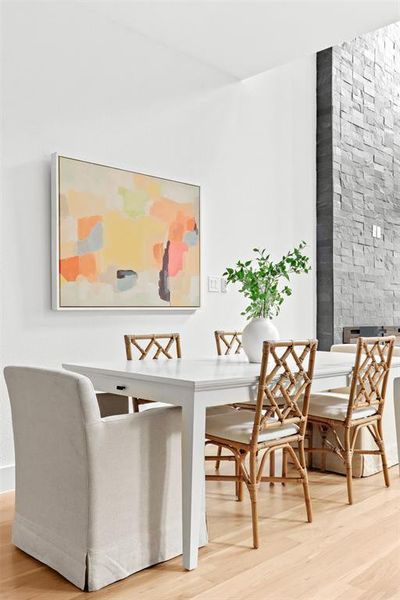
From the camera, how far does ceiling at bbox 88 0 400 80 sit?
140 inches

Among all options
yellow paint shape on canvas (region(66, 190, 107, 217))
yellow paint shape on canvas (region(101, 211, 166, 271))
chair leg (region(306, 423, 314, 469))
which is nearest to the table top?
chair leg (region(306, 423, 314, 469))

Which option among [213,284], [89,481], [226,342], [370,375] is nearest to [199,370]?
[89,481]

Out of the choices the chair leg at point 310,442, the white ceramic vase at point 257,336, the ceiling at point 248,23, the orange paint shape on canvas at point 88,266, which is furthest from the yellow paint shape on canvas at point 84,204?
the chair leg at point 310,442

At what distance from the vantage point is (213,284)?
4406mm

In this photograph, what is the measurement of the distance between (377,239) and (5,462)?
4181 millimetres

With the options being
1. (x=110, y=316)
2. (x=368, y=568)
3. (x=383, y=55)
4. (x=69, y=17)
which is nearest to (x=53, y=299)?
(x=110, y=316)

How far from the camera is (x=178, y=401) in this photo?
2172mm

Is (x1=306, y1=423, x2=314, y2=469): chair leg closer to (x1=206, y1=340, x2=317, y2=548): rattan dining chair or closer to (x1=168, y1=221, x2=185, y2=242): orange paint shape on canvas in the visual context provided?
(x1=206, y1=340, x2=317, y2=548): rattan dining chair

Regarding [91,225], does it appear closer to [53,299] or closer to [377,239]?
[53,299]

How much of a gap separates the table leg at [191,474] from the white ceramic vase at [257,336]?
792 mm

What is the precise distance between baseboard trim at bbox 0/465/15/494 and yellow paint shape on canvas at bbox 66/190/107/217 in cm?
150

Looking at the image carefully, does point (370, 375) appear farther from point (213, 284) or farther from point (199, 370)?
point (213, 284)

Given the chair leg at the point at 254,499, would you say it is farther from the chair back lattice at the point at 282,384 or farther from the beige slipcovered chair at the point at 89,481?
the beige slipcovered chair at the point at 89,481

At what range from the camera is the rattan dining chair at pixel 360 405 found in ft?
9.43
